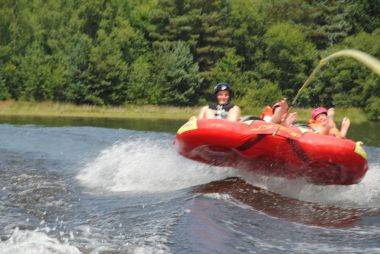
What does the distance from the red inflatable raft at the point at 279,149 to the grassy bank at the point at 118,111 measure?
961 inches

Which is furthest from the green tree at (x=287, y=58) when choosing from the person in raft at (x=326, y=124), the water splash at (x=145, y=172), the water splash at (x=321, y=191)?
the water splash at (x=321, y=191)

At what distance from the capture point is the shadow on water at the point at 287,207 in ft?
19.7

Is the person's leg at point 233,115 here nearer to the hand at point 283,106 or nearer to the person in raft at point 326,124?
the hand at point 283,106

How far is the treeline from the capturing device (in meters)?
38.2

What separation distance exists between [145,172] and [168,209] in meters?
2.57

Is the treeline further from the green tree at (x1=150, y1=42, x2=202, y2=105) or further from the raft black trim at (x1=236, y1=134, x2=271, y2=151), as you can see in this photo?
the raft black trim at (x1=236, y1=134, x2=271, y2=151)

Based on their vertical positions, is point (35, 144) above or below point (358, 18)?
below

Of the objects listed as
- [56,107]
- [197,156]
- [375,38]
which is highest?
[375,38]

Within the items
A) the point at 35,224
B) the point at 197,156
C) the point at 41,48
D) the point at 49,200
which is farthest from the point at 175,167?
the point at 41,48

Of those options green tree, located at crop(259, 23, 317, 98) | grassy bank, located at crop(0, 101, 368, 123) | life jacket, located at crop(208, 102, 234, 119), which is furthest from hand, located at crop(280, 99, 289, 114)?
green tree, located at crop(259, 23, 317, 98)

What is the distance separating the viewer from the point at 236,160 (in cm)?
793

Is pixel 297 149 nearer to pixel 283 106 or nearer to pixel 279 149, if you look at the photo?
pixel 279 149

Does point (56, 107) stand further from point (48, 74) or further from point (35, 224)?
point (35, 224)

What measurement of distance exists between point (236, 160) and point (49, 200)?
257cm
